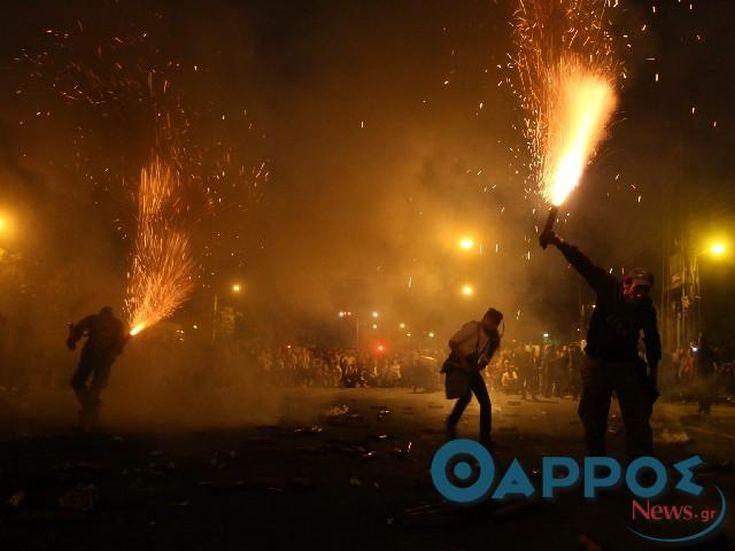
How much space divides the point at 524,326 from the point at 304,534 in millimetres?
28171

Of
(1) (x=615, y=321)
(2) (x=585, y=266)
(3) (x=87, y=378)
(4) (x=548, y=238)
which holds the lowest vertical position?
(3) (x=87, y=378)

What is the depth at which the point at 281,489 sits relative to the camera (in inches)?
189

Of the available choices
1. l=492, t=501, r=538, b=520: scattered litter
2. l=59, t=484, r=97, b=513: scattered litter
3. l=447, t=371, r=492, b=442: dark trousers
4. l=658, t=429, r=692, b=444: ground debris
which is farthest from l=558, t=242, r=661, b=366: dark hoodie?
l=59, t=484, r=97, b=513: scattered litter

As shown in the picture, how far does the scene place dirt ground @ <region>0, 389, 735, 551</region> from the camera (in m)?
3.62

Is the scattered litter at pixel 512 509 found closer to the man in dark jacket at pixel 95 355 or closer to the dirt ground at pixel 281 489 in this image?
the dirt ground at pixel 281 489

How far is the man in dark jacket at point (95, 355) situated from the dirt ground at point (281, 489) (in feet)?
1.31

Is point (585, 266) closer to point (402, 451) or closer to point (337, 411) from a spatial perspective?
point (402, 451)

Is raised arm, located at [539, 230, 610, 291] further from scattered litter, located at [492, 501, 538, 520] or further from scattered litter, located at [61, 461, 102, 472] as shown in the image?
scattered litter, located at [61, 461, 102, 472]

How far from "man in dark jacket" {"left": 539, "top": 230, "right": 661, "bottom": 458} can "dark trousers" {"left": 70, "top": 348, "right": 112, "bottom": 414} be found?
20.2ft

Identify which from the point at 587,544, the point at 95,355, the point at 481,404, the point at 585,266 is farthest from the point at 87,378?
the point at 587,544

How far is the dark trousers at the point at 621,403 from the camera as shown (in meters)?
4.53

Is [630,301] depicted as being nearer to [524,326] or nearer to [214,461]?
[214,461]

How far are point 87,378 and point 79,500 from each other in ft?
13.9

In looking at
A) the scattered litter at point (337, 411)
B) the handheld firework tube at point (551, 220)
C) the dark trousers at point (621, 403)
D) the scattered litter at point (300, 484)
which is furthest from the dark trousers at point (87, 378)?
the dark trousers at point (621, 403)
